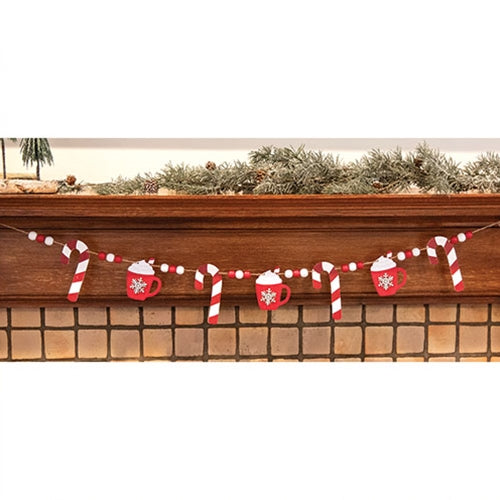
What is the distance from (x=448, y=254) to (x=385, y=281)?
20 cm

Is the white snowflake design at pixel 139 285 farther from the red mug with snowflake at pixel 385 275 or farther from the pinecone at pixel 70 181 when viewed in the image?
the red mug with snowflake at pixel 385 275

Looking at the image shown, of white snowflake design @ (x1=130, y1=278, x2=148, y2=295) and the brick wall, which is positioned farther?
the brick wall

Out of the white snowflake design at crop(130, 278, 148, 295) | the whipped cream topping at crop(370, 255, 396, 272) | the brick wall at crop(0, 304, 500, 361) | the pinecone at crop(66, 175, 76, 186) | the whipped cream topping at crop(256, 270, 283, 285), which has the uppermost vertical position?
the pinecone at crop(66, 175, 76, 186)

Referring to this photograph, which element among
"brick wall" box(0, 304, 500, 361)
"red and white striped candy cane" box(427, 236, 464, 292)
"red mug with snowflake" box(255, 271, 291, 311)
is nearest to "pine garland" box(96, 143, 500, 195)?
"red and white striped candy cane" box(427, 236, 464, 292)

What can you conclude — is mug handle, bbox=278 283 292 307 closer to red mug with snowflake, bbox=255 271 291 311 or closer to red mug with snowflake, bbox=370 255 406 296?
red mug with snowflake, bbox=255 271 291 311

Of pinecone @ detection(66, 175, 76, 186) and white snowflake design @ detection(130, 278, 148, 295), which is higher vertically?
pinecone @ detection(66, 175, 76, 186)

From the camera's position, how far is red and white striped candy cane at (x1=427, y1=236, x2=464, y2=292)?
6.80ft

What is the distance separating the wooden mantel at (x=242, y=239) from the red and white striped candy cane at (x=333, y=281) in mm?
35

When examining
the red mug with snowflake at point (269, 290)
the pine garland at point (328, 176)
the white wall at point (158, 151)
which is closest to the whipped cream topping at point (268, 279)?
the red mug with snowflake at point (269, 290)

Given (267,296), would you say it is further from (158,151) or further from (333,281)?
(158,151)

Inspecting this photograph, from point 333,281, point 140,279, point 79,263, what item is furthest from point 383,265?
point 79,263

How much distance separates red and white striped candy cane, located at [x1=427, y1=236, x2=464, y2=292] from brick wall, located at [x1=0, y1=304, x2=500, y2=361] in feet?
0.44
